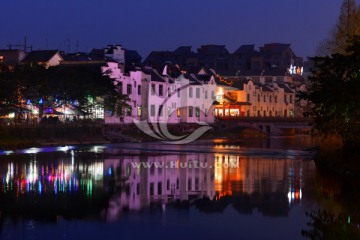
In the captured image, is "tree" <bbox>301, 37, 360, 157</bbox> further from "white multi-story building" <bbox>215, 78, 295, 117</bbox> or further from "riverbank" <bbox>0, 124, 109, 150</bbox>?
"white multi-story building" <bbox>215, 78, 295, 117</bbox>

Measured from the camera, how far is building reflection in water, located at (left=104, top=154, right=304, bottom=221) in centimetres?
3034

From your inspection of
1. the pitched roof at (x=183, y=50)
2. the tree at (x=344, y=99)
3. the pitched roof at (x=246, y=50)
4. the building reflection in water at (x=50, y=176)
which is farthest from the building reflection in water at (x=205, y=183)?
the pitched roof at (x=246, y=50)

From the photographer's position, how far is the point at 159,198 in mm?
31641

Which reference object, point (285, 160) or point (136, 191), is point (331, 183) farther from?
point (285, 160)

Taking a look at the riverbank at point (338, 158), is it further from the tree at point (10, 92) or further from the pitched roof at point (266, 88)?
the pitched roof at point (266, 88)

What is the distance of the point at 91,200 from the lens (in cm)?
3084

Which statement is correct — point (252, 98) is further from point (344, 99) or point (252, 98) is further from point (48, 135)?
point (344, 99)

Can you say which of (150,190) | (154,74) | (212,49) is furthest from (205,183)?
(212,49)

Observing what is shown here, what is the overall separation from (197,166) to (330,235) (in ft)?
85.1

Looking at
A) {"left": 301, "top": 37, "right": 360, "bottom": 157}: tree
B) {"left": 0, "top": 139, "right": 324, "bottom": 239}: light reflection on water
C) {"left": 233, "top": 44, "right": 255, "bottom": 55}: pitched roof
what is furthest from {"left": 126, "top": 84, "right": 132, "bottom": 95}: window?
{"left": 233, "top": 44, "right": 255, "bottom": 55}: pitched roof

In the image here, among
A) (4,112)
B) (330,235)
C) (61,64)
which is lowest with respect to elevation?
(330,235)

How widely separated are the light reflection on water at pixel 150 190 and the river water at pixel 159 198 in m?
0.05

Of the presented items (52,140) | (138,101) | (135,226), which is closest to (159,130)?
(138,101)

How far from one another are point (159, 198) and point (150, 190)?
9.88ft
